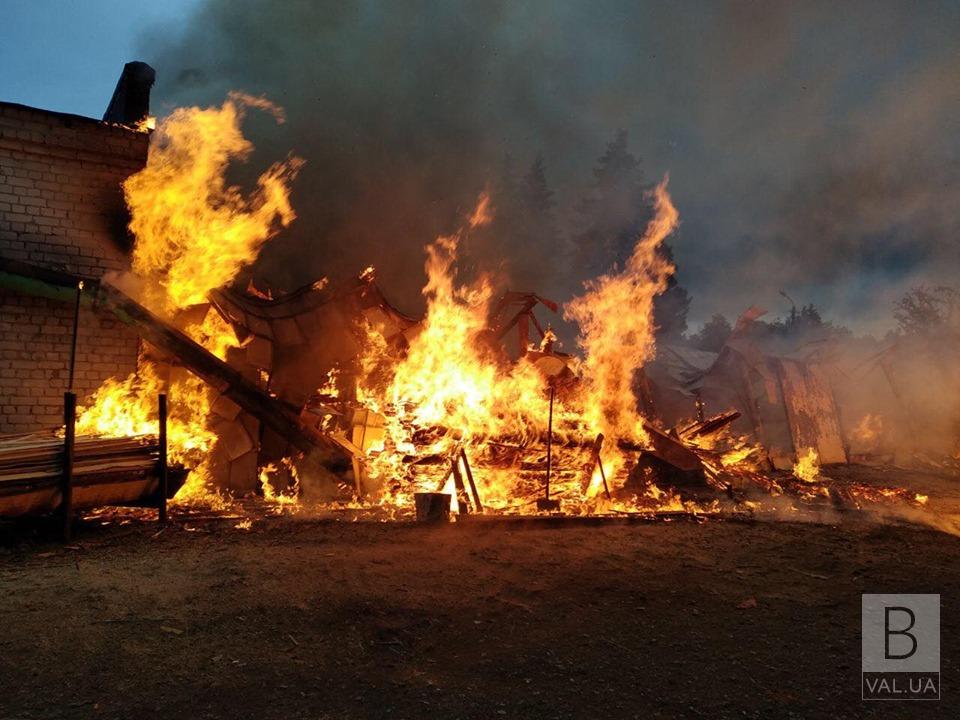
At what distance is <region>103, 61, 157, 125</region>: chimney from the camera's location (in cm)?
989

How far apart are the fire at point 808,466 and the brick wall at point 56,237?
1546 cm

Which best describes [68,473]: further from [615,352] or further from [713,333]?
[713,333]

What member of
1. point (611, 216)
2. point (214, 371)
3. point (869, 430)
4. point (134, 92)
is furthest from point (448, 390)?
point (611, 216)

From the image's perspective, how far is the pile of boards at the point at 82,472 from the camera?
5820 mm

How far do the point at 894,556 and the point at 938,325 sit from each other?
66.7 feet

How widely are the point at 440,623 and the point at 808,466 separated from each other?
1510 centimetres

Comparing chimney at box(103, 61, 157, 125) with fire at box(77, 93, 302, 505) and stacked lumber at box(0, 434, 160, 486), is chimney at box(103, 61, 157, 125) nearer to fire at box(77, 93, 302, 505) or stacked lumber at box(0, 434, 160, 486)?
fire at box(77, 93, 302, 505)

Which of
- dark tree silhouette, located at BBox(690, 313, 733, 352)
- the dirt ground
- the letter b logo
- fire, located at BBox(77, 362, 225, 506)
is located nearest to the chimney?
fire, located at BBox(77, 362, 225, 506)

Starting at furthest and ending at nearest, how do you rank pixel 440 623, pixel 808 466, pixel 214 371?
1. pixel 808 466
2. pixel 214 371
3. pixel 440 623

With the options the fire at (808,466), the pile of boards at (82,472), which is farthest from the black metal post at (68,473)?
the fire at (808,466)

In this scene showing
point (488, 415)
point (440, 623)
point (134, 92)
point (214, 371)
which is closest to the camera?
point (440, 623)

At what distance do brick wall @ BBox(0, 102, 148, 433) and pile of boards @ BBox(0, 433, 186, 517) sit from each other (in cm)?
204

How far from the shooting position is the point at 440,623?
429 cm

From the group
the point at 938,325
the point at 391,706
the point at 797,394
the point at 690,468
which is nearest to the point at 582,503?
the point at 690,468
